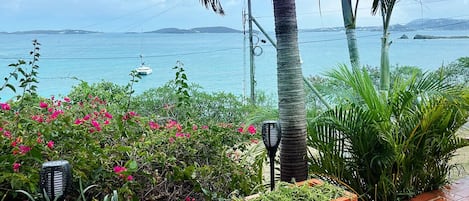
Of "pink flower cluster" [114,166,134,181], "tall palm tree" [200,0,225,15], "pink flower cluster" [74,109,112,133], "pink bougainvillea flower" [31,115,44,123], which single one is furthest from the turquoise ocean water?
"pink flower cluster" [114,166,134,181]

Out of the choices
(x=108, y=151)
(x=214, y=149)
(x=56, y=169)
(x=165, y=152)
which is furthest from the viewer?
(x=214, y=149)

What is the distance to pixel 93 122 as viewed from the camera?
263cm

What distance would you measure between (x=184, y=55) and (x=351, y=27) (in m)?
5.21

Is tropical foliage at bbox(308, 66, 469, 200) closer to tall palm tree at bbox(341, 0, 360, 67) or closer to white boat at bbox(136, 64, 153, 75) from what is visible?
tall palm tree at bbox(341, 0, 360, 67)

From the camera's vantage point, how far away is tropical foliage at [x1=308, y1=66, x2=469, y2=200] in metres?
3.02

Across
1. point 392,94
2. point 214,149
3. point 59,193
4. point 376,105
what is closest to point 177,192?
point 214,149

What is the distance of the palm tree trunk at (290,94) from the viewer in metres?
2.60

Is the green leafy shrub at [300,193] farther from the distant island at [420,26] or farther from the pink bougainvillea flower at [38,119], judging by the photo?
the distant island at [420,26]

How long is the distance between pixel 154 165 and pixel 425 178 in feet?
7.34

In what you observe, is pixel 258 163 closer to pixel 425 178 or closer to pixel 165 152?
pixel 165 152

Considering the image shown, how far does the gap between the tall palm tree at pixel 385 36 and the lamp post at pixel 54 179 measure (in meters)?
3.36

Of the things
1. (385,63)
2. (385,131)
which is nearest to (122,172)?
(385,131)

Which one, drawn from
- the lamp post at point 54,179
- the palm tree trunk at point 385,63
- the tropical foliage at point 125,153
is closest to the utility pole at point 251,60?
the palm tree trunk at point 385,63

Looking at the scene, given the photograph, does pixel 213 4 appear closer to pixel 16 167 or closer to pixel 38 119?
pixel 38 119
